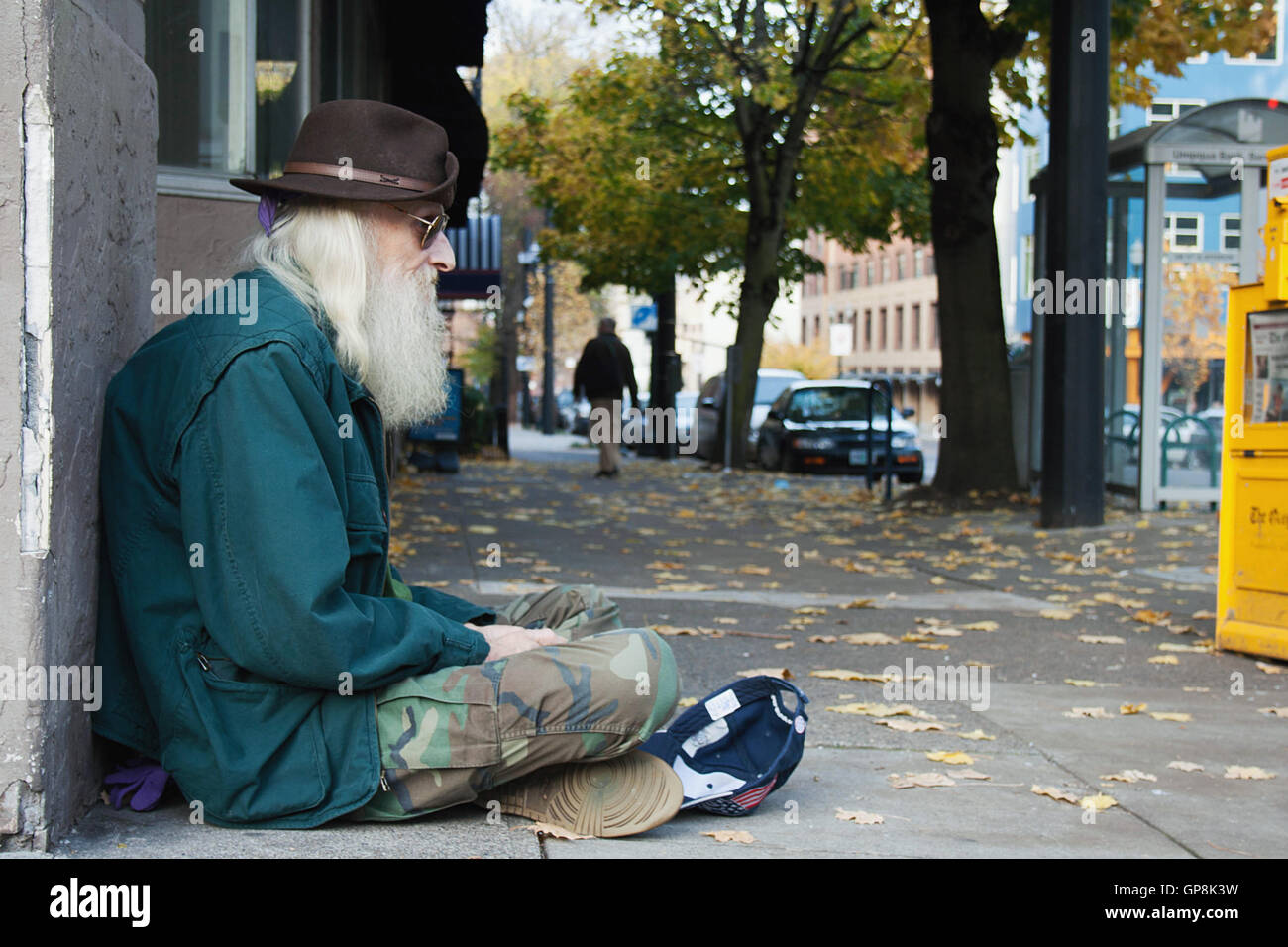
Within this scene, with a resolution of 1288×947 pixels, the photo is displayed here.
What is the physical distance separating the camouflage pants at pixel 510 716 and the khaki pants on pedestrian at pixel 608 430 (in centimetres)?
1503

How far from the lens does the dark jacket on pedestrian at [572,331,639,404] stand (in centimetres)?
1883

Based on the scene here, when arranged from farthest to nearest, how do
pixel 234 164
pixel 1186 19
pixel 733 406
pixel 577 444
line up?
1. pixel 577 444
2. pixel 733 406
3. pixel 1186 19
4. pixel 234 164

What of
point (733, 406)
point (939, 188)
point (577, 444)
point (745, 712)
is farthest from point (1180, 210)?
point (577, 444)

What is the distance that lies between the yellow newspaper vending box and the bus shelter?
6.29 meters

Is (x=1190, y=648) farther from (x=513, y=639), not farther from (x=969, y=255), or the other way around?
(x=969, y=255)

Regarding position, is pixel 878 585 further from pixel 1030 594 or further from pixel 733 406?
pixel 733 406

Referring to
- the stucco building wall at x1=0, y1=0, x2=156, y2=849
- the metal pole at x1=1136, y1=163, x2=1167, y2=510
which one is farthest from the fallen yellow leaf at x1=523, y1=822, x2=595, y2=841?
the metal pole at x1=1136, y1=163, x2=1167, y2=510

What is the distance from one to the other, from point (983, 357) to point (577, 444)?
20.4 meters

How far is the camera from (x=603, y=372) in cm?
1884

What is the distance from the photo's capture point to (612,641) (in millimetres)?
3275

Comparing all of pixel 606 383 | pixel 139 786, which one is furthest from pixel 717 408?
pixel 139 786

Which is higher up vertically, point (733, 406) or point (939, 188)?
point (939, 188)

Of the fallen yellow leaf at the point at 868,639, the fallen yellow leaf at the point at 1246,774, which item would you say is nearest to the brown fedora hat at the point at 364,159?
the fallen yellow leaf at the point at 1246,774

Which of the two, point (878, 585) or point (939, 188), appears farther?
point (939, 188)
